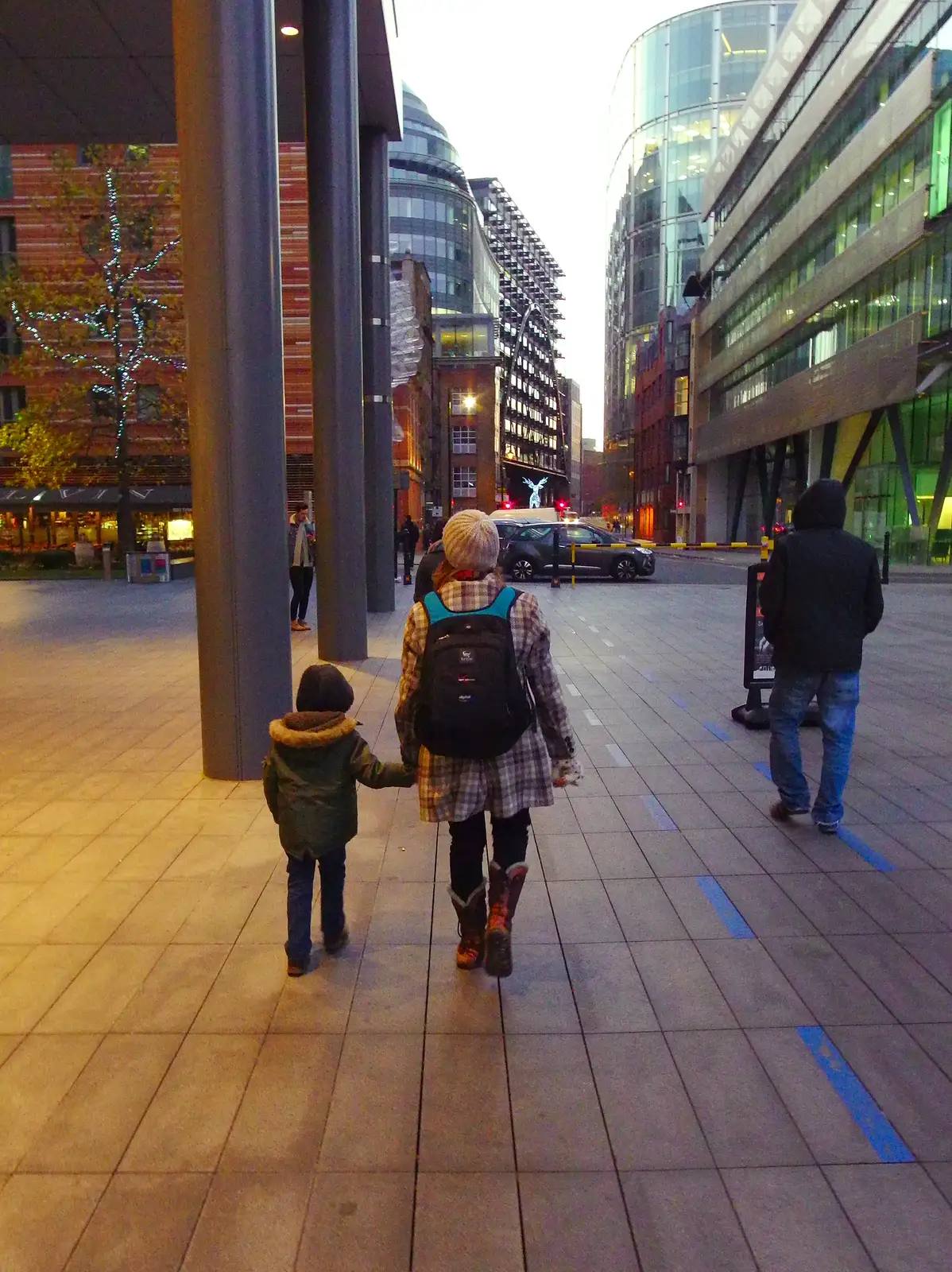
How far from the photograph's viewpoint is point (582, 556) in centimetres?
2772

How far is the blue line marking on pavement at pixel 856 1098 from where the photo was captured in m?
3.04

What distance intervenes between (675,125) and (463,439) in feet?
113

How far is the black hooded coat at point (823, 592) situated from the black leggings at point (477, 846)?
2.53 m

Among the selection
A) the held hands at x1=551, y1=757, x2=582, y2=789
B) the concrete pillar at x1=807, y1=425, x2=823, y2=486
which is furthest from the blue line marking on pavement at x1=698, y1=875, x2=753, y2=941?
the concrete pillar at x1=807, y1=425, x2=823, y2=486

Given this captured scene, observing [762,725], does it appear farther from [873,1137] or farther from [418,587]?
[873,1137]

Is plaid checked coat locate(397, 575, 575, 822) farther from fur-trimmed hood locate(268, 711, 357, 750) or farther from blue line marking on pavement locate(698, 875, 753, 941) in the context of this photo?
blue line marking on pavement locate(698, 875, 753, 941)

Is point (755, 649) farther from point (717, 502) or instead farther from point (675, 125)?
point (675, 125)

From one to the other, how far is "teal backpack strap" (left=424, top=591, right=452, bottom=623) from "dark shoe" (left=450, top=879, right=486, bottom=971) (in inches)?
46.2

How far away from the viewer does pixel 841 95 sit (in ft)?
128

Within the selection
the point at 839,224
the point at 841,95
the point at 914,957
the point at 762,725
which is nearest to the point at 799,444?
the point at 839,224

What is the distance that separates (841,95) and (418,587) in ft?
130

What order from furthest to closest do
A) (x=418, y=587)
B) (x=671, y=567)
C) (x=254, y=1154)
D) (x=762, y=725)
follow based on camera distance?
1. (x=671, y=567)
2. (x=762, y=725)
3. (x=418, y=587)
4. (x=254, y=1154)

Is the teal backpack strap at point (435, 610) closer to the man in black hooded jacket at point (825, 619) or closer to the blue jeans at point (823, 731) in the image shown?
the man in black hooded jacket at point (825, 619)

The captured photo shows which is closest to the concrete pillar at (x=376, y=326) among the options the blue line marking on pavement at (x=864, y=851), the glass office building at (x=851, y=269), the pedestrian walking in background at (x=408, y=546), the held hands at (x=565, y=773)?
the pedestrian walking in background at (x=408, y=546)
